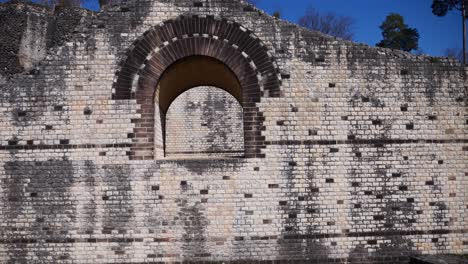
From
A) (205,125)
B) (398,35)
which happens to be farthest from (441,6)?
(205,125)

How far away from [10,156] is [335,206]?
19.7ft

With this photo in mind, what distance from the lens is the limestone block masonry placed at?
286 inches

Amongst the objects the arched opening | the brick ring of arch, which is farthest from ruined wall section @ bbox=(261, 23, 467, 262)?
the arched opening

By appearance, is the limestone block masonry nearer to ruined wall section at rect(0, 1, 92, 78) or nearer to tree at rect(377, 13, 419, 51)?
ruined wall section at rect(0, 1, 92, 78)

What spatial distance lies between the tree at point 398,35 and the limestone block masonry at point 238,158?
22.2m

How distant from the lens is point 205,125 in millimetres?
16703

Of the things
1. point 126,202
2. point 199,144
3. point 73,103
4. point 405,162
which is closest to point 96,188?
point 126,202

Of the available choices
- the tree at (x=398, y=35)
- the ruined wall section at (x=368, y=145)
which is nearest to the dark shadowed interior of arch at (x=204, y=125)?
the ruined wall section at (x=368, y=145)

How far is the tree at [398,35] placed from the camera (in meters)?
28.2

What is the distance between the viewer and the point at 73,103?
7.43 meters

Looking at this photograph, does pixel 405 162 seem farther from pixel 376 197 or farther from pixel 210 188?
pixel 210 188

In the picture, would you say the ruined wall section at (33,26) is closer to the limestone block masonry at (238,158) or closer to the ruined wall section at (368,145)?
the limestone block masonry at (238,158)

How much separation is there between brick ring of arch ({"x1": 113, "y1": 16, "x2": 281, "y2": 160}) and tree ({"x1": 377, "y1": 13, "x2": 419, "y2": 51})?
23.1 meters

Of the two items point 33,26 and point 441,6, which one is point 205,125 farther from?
point 441,6
